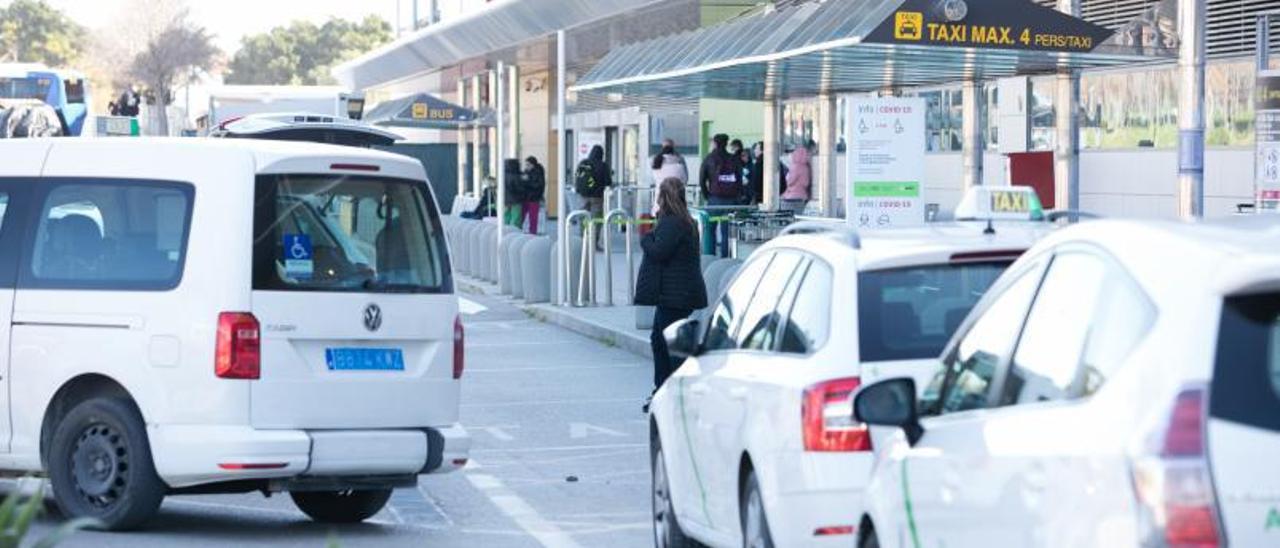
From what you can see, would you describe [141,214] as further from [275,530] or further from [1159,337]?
[1159,337]

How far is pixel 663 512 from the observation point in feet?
33.8

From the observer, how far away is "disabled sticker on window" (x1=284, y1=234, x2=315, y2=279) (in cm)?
1102

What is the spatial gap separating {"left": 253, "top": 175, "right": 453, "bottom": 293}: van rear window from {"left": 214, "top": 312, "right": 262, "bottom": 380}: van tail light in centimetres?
19

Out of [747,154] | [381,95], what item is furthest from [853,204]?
[381,95]

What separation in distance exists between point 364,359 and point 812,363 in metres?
3.51

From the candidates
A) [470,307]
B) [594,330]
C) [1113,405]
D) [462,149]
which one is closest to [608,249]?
[594,330]

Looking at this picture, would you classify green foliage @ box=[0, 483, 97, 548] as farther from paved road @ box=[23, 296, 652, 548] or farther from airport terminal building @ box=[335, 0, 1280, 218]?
airport terminal building @ box=[335, 0, 1280, 218]

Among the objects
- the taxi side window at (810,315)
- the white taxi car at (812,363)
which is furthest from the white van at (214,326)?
the taxi side window at (810,315)

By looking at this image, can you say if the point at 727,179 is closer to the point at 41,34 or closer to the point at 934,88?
the point at 934,88

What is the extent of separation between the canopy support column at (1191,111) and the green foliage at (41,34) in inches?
4422

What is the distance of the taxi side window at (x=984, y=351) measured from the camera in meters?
5.86

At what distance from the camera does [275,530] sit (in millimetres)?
11461

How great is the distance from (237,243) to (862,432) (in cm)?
396

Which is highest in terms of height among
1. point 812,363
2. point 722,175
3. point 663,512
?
point 812,363
